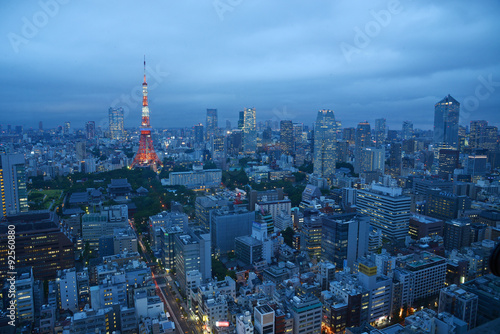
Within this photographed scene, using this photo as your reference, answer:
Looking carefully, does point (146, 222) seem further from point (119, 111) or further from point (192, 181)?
point (119, 111)

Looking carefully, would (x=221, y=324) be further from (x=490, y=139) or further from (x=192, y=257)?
(x=490, y=139)

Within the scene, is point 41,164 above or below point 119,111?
below

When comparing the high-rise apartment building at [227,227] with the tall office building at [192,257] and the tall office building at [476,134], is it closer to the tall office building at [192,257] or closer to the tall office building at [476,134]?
the tall office building at [192,257]

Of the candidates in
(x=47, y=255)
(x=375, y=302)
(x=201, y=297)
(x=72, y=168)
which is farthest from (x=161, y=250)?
(x=72, y=168)

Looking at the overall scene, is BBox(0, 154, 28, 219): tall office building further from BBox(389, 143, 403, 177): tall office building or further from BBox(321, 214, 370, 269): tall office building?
BBox(389, 143, 403, 177): tall office building

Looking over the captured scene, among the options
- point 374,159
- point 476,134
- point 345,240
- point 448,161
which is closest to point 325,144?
point 374,159
